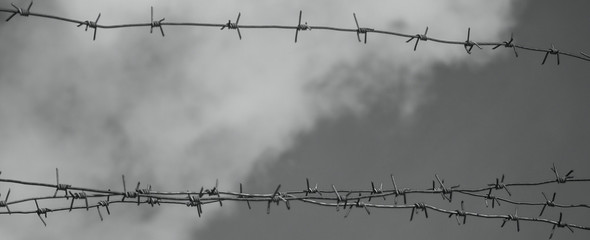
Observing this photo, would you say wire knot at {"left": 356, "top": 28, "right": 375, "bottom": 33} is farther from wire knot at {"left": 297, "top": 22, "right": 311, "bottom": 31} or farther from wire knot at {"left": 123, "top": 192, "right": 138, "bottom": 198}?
wire knot at {"left": 123, "top": 192, "right": 138, "bottom": 198}

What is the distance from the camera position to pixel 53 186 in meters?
4.57

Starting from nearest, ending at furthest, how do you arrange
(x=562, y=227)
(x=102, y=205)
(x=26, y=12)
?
(x=26, y=12), (x=102, y=205), (x=562, y=227)

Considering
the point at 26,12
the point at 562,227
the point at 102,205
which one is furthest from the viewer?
the point at 562,227

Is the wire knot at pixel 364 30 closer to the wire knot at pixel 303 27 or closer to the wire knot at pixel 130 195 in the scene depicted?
the wire knot at pixel 303 27

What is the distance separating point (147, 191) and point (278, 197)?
75 cm

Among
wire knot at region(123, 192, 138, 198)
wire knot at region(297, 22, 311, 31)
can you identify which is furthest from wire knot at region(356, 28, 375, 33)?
wire knot at region(123, 192, 138, 198)

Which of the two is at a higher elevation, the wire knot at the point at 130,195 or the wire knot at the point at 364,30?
the wire knot at the point at 364,30

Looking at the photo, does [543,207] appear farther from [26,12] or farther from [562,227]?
[26,12]

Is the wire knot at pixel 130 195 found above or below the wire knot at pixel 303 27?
below

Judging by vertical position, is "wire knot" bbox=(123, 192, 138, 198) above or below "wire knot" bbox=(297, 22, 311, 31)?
below

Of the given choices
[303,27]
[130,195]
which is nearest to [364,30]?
[303,27]

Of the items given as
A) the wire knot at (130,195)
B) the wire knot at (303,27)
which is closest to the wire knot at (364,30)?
the wire knot at (303,27)

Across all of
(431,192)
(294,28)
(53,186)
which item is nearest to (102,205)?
(53,186)

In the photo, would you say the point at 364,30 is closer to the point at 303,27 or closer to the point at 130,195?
the point at 303,27
